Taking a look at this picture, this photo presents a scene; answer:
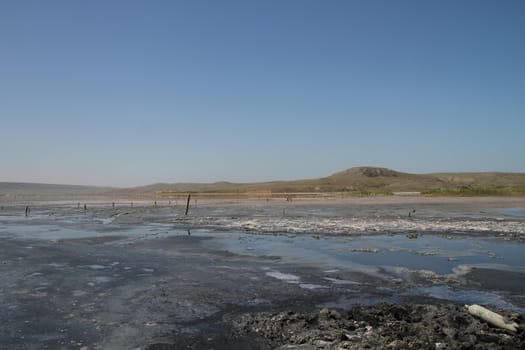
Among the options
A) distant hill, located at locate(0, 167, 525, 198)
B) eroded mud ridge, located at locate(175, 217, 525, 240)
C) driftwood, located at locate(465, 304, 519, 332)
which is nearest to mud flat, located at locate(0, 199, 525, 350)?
driftwood, located at locate(465, 304, 519, 332)

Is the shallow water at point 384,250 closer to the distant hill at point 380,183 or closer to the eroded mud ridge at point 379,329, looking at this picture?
the eroded mud ridge at point 379,329

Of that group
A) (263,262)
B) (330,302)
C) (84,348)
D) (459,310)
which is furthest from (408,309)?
(263,262)

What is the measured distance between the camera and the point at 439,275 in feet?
45.3

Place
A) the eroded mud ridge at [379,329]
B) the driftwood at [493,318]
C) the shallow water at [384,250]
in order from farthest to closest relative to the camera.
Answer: the shallow water at [384,250], the driftwood at [493,318], the eroded mud ridge at [379,329]

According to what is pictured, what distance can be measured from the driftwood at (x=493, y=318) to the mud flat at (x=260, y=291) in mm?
188

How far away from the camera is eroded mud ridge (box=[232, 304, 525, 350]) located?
293 inches

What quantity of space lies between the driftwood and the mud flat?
0.19 m

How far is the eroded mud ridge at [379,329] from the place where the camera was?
24.4 ft

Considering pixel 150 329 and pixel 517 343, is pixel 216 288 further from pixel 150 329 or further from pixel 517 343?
pixel 517 343

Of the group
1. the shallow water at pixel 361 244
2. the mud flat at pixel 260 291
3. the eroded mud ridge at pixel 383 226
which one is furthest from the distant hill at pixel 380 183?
the mud flat at pixel 260 291

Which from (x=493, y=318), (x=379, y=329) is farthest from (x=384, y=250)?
(x=379, y=329)

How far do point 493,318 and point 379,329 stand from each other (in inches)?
88.0

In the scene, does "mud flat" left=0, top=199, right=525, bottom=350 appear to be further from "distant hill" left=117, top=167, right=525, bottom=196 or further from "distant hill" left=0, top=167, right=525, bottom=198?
"distant hill" left=117, top=167, right=525, bottom=196

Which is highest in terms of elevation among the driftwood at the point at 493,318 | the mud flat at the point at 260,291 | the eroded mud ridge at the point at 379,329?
the driftwood at the point at 493,318
